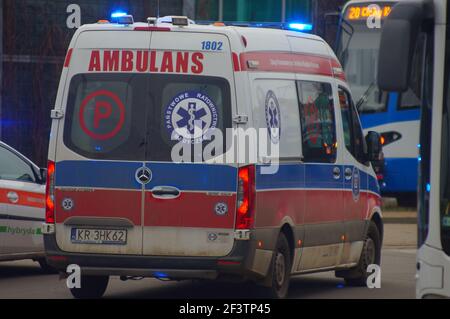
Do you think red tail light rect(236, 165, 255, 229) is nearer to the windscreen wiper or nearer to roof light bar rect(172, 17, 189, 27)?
roof light bar rect(172, 17, 189, 27)

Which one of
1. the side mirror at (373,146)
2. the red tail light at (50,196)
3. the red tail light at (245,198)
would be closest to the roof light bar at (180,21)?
the red tail light at (245,198)

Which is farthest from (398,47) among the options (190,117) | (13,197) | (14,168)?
(14,168)

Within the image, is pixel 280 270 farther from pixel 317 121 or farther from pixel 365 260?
pixel 365 260

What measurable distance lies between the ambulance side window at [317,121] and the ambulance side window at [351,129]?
1.22ft

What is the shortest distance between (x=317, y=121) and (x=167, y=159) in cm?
208

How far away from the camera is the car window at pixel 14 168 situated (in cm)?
1488

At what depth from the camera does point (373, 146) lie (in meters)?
14.6

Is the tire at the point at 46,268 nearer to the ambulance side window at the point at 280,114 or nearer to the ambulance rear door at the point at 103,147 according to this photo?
the ambulance rear door at the point at 103,147

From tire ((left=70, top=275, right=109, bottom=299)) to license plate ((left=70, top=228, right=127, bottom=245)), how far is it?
0.77m

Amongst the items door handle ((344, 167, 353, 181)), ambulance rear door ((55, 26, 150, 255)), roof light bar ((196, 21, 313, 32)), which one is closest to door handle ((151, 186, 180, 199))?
ambulance rear door ((55, 26, 150, 255))

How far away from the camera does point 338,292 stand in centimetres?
1427

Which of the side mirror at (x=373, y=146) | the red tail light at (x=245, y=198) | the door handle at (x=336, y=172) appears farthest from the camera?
the side mirror at (x=373, y=146)
